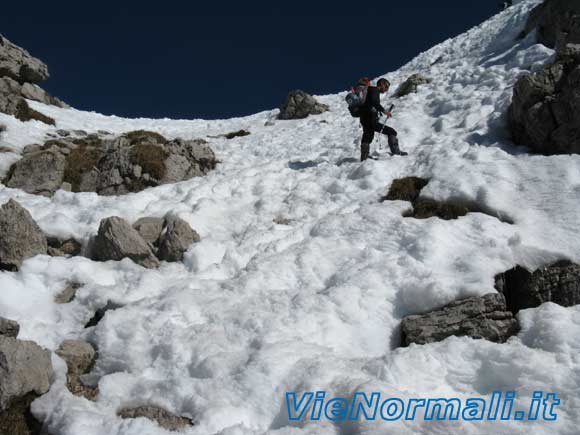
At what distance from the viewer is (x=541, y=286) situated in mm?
6648

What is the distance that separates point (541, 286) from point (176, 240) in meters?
7.30

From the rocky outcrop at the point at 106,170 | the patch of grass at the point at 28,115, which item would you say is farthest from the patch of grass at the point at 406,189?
the patch of grass at the point at 28,115

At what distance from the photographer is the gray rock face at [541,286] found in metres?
6.44

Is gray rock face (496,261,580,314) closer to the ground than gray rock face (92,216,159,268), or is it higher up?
higher up

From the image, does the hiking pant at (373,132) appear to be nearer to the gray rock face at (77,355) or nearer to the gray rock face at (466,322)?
the gray rock face at (466,322)

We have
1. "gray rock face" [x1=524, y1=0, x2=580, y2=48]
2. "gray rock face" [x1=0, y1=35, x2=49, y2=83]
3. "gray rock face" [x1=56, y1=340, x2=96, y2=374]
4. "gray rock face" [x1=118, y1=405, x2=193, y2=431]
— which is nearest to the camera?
"gray rock face" [x1=118, y1=405, x2=193, y2=431]

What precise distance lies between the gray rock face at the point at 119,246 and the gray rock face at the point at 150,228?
61cm

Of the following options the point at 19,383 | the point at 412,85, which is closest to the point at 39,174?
the point at 19,383

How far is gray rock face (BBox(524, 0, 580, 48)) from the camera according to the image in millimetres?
16139

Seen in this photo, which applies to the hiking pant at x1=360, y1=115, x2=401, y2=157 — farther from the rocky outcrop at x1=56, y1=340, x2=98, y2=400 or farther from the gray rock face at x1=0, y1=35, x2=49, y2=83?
the gray rock face at x1=0, y1=35, x2=49, y2=83

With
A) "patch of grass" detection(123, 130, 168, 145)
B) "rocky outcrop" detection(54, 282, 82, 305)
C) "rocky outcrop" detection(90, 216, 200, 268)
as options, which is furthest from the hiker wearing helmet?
"rocky outcrop" detection(54, 282, 82, 305)

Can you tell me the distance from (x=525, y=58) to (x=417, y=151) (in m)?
8.03

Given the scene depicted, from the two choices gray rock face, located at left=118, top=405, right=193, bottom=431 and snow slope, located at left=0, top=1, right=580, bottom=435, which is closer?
gray rock face, located at left=118, top=405, right=193, bottom=431

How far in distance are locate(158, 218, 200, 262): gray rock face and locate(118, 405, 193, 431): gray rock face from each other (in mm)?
4143
